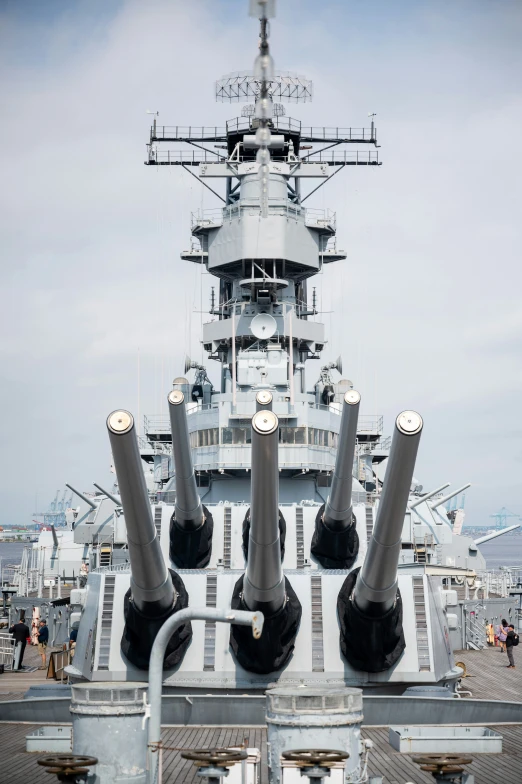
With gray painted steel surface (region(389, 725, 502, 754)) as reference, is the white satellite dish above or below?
above

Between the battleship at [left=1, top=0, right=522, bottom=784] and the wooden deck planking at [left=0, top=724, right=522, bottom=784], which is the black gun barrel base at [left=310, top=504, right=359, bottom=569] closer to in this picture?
the battleship at [left=1, top=0, right=522, bottom=784]

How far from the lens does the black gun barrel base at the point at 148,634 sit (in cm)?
1074

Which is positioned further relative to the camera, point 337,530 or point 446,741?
point 337,530

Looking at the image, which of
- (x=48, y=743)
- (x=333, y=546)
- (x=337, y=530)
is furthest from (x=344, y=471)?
(x=48, y=743)

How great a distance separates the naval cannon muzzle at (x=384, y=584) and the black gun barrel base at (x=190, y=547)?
9.86ft

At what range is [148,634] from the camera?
10805mm

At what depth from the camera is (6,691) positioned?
1427 cm

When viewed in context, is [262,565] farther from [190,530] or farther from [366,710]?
[190,530]

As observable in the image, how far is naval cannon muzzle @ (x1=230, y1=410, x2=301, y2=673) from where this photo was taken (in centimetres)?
877

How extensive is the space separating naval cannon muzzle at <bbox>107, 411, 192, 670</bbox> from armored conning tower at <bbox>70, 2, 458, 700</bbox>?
0.03 meters

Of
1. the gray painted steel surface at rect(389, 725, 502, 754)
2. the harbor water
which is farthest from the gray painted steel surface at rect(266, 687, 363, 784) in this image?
the harbor water

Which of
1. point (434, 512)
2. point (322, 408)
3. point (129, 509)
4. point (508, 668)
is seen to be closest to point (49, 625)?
point (322, 408)

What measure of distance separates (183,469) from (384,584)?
11.6 feet

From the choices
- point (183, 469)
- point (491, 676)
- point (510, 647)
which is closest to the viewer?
point (183, 469)
